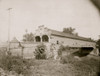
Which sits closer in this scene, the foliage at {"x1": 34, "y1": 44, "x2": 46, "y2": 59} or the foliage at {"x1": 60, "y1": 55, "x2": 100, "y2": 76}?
the foliage at {"x1": 60, "y1": 55, "x2": 100, "y2": 76}

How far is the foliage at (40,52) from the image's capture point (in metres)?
5.04

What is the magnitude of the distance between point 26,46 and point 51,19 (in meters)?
3.60

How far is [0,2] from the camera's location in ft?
6.36

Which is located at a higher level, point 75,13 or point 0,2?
point 0,2

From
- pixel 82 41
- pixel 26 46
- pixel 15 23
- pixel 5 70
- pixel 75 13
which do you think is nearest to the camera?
pixel 75 13

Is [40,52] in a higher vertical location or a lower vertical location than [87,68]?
higher

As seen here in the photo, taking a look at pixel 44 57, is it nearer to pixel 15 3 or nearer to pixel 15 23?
pixel 15 23

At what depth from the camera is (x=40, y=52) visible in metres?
5.11

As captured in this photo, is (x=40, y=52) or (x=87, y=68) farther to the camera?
(x=40, y=52)

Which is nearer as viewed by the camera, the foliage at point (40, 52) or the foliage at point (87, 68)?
the foliage at point (87, 68)

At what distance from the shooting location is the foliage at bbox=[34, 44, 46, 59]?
5.04 meters

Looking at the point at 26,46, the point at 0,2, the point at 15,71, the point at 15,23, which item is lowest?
the point at 15,71

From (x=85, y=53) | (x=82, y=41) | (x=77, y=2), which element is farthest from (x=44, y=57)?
(x=82, y=41)

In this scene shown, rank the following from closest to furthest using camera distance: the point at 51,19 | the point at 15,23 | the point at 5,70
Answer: the point at 51,19
the point at 15,23
the point at 5,70
